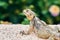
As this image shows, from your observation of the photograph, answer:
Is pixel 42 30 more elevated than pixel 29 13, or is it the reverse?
pixel 29 13

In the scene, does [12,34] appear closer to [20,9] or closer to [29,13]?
[29,13]

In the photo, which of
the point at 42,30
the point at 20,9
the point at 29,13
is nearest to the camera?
the point at 42,30

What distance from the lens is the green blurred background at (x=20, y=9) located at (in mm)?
7133

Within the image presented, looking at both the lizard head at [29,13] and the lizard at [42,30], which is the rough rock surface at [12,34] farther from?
the lizard head at [29,13]

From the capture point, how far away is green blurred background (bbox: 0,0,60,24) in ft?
23.4

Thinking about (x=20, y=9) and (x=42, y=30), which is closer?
(x=42, y=30)

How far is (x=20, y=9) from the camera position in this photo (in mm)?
7395

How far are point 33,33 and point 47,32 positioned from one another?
42 centimetres

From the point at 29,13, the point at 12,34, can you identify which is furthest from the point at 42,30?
the point at 12,34

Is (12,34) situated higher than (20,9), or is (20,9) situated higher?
(20,9)

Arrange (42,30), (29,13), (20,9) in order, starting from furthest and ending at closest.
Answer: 1. (20,9)
2. (29,13)
3. (42,30)

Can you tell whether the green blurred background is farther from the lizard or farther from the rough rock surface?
the lizard

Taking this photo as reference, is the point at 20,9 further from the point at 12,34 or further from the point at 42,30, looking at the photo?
the point at 42,30

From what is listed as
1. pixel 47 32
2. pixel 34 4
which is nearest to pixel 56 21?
pixel 34 4
